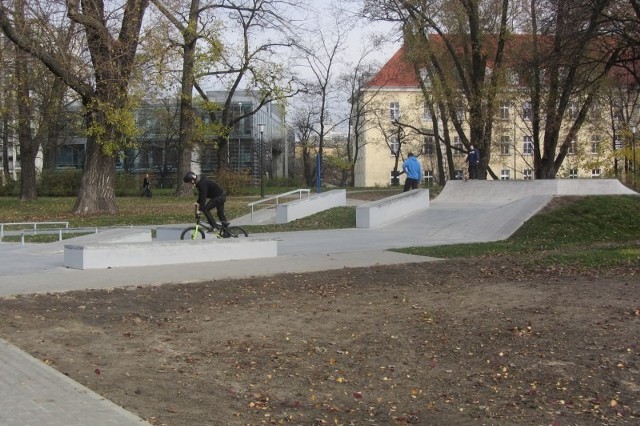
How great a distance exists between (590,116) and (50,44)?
1098 inches

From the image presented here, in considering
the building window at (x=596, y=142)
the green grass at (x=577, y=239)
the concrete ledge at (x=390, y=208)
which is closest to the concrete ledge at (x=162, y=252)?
the green grass at (x=577, y=239)

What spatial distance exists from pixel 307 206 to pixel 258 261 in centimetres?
1058

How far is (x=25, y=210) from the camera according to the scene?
2938 cm

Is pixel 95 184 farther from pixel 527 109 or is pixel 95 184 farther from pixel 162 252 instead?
pixel 527 109

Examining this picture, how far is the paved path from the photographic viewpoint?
4676 mm

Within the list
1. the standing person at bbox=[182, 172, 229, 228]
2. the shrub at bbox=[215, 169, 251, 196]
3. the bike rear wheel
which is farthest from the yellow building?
the standing person at bbox=[182, 172, 229, 228]

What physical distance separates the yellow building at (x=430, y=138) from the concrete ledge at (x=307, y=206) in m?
10.4

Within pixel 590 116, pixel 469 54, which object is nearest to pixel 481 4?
pixel 469 54

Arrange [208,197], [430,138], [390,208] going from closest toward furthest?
[208,197] < [390,208] < [430,138]

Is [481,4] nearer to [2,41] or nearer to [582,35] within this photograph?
[582,35]

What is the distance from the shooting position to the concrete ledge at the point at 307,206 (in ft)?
76.3

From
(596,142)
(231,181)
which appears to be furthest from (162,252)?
(596,142)

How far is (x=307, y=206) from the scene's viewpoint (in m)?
24.2

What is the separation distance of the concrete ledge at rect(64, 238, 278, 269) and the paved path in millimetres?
343
